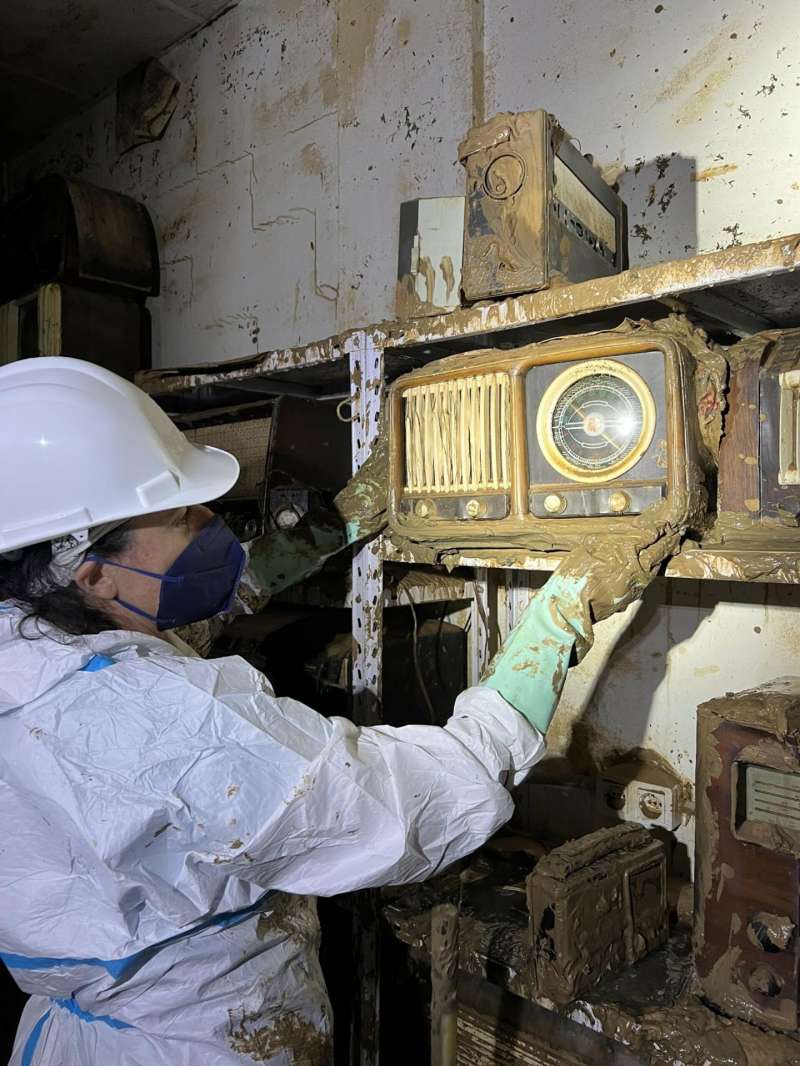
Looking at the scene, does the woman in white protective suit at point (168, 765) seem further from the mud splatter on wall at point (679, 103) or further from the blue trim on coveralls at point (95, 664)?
the mud splatter on wall at point (679, 103)

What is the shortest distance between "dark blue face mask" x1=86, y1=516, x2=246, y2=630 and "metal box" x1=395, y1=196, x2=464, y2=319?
2.50 ft

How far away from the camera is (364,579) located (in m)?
1.39

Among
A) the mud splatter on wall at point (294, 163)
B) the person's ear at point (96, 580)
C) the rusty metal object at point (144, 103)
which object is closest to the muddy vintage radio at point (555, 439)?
the person's ear at point (96, 580)

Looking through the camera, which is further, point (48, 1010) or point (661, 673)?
point (661, 673)

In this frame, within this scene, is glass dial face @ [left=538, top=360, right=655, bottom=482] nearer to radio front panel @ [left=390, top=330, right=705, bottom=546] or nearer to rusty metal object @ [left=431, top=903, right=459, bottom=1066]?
radio front panel @ [left=390, top=330, right=705, bottom=546]

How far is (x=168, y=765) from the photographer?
75cm

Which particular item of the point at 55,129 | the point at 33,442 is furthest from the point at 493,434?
the point at 55,129

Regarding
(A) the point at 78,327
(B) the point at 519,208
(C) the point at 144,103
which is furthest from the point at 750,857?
(C) the point at 144,103

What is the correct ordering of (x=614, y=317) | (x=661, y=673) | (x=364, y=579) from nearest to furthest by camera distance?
(x=614, y=317)
(x=364, y=579)
(x=661, y=673)

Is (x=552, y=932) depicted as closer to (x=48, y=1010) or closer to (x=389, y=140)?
(x=48, y=1010)

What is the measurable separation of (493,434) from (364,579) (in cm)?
39

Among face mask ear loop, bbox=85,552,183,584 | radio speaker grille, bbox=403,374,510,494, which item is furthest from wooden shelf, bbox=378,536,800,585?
face mask ear loop, bbox=85,552,183,584

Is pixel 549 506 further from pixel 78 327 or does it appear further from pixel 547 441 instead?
pixel 78 327

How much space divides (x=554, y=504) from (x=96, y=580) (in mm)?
630
